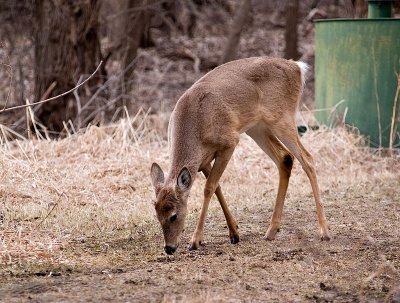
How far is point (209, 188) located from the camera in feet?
24.3

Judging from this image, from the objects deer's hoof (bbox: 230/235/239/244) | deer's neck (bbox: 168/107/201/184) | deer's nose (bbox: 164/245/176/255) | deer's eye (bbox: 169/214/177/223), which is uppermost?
deer's neck (bbox: 168/107/201/184)

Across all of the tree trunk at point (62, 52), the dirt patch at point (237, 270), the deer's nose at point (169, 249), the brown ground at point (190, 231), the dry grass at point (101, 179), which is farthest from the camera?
the tree trunk at point (62, 52)

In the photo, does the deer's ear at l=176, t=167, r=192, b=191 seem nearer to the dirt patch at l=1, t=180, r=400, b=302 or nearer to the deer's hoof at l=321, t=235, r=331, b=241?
the dirt patch at l=1, t=180, r=400, b=302

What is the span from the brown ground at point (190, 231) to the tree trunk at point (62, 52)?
207 centimetres

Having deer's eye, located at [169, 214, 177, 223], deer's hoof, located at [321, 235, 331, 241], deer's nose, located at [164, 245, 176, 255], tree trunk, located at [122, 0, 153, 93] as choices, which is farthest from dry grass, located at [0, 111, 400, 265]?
tree trunk, located at [122, 0, 153, 93]

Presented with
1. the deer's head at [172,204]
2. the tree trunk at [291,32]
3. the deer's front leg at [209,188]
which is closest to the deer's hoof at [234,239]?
the deer's front leg at [209,188]

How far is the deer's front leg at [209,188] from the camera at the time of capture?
7270 mm

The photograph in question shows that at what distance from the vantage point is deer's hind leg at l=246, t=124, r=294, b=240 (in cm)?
779

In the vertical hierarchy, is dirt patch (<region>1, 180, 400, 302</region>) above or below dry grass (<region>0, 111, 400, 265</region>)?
above

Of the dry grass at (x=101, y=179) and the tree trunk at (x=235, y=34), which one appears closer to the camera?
the dry grass at (x=101, y=179)

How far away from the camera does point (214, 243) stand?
7.49 metres

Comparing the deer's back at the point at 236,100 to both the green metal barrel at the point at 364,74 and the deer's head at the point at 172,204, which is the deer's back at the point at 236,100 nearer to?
the deer's head at the point at 172,204

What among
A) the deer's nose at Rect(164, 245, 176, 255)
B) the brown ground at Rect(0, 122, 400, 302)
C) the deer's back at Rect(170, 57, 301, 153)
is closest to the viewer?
the brown ground at Rect(0, 122, 400, 302)

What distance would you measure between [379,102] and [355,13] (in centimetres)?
536
